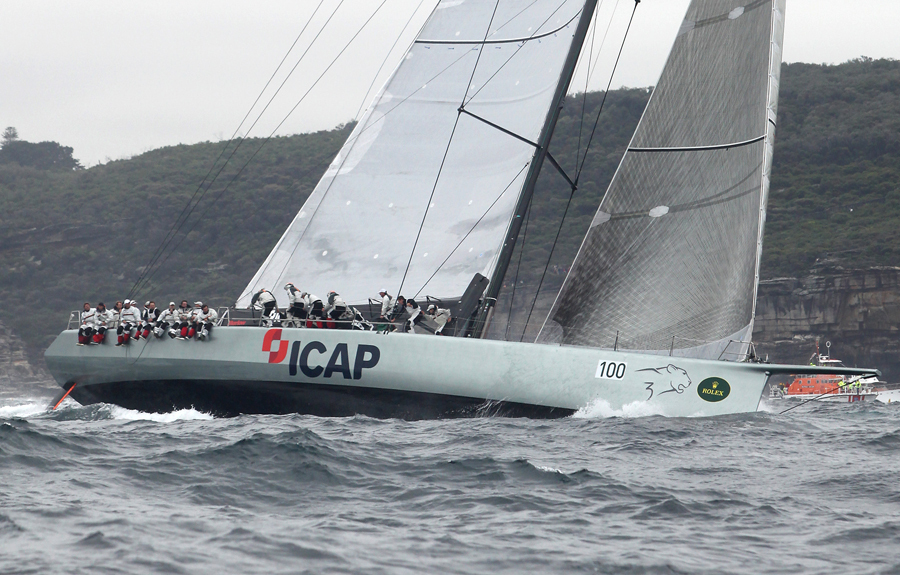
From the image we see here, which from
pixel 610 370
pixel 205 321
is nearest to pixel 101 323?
pixel 205 321

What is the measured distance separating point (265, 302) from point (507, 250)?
3.55 m

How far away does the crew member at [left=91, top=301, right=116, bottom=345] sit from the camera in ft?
46.0

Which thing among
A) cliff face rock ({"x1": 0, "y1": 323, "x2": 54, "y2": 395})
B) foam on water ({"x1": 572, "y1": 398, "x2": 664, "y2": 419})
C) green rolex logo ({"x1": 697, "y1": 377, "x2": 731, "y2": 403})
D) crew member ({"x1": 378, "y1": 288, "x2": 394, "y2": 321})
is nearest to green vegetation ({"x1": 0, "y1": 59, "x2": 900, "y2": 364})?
cliff face rock ({"x1": 0, "y1": 323, "x2": 54, "y2": 395})

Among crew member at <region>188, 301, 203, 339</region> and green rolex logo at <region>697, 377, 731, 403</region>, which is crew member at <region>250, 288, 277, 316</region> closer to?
crew member at <region>188, 301, 203, 339</region>

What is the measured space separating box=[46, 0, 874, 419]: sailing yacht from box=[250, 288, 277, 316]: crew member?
0.66 metres

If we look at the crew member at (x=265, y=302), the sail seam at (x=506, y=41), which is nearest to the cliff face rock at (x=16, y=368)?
the crew member at (x=265, y=302)

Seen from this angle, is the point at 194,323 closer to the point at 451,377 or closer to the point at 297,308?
the point at 297,308

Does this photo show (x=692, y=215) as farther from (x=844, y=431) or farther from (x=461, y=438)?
(x=461, y=438)

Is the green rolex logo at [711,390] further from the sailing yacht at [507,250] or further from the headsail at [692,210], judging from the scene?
the headsail at [692,210]

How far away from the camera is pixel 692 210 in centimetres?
1263

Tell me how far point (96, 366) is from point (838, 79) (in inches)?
3056

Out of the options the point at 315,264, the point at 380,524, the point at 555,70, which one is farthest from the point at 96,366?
the point at 380,524

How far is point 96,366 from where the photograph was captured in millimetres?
14086

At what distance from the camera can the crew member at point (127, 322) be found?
44.8ft
